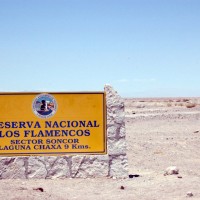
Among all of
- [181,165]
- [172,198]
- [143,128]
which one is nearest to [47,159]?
[172,198]

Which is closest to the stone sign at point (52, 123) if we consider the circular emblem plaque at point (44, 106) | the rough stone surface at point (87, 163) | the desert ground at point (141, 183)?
the circular emblem plaque at point (44, 106)

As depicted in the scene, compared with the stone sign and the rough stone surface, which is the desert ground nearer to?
the rough stone surface

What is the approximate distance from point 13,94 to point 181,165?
17.2 ft

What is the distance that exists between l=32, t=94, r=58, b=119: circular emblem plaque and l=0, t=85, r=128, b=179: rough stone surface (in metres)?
1.01

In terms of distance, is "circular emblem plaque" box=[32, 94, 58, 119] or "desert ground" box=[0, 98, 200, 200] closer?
"desert ground" box=[0, 98, 200, 200]

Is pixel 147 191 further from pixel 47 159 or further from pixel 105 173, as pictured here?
pixel 47 159

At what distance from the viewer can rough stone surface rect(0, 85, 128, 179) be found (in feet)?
37.3

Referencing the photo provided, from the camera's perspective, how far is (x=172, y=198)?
9266 mm

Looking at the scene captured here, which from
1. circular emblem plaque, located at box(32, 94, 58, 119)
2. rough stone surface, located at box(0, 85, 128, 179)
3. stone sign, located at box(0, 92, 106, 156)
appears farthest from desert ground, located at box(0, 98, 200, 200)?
circular emblem plaque, located at box(32, 94, 58, 119)

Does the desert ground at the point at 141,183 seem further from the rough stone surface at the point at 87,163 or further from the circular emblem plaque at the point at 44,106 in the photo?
the circular emblem plaque at the point at 44,106

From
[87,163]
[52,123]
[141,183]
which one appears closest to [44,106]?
[52,123]

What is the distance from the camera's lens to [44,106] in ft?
38.1

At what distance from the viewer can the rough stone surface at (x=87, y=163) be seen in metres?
11.4

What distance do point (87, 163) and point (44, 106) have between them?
1.65 m
